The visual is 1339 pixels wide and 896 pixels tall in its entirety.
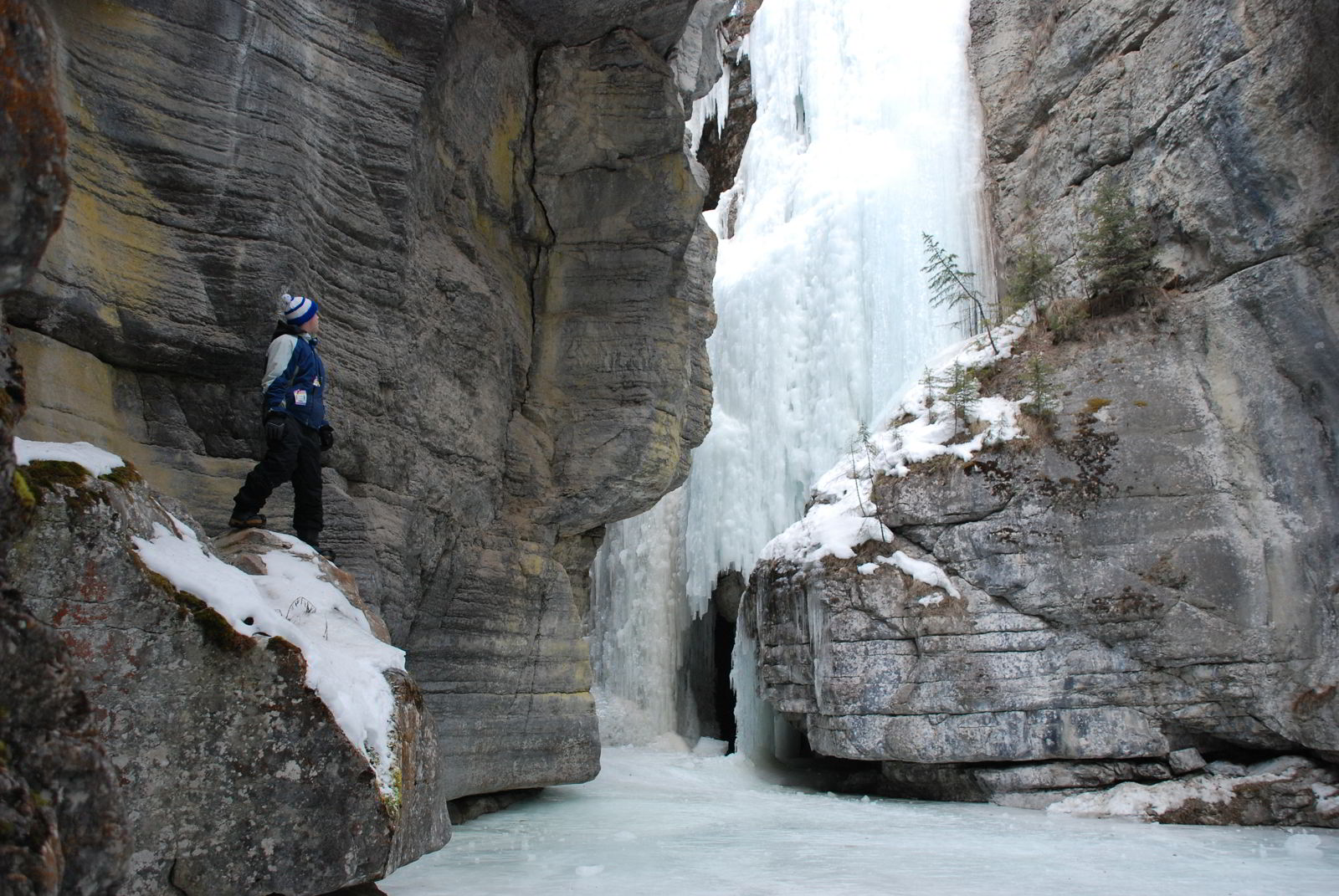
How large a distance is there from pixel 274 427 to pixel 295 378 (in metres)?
0.31

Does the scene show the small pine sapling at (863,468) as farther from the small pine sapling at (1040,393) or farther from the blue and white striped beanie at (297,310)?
the blue and white striped beanie at (297,310)

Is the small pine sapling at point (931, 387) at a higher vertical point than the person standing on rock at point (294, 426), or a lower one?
higher

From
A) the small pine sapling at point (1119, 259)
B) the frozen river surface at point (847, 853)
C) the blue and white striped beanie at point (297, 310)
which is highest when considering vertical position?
the small pine sapling at point (1119, 259)

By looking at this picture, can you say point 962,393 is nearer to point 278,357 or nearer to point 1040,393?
point 1040,393

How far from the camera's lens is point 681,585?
1628 centimetres

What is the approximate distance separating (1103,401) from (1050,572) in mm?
1678

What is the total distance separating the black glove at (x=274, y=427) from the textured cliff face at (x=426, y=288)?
0.84 meters

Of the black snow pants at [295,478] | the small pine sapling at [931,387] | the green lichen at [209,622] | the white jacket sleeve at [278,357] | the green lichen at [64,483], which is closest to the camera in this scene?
the green lichen at [64,483]

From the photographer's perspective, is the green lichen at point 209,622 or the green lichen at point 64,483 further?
the green lichen at point 209,622

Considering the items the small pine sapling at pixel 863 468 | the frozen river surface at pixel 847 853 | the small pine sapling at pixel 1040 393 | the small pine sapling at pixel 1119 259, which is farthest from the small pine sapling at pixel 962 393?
the frozen river surface at pixel 847 853

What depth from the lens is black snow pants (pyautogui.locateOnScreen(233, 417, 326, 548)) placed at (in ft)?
16.0

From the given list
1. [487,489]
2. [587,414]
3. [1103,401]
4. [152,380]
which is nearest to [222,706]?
[152,380]

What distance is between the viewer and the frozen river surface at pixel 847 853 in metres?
4.30

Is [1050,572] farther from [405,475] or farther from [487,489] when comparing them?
[405,475]
